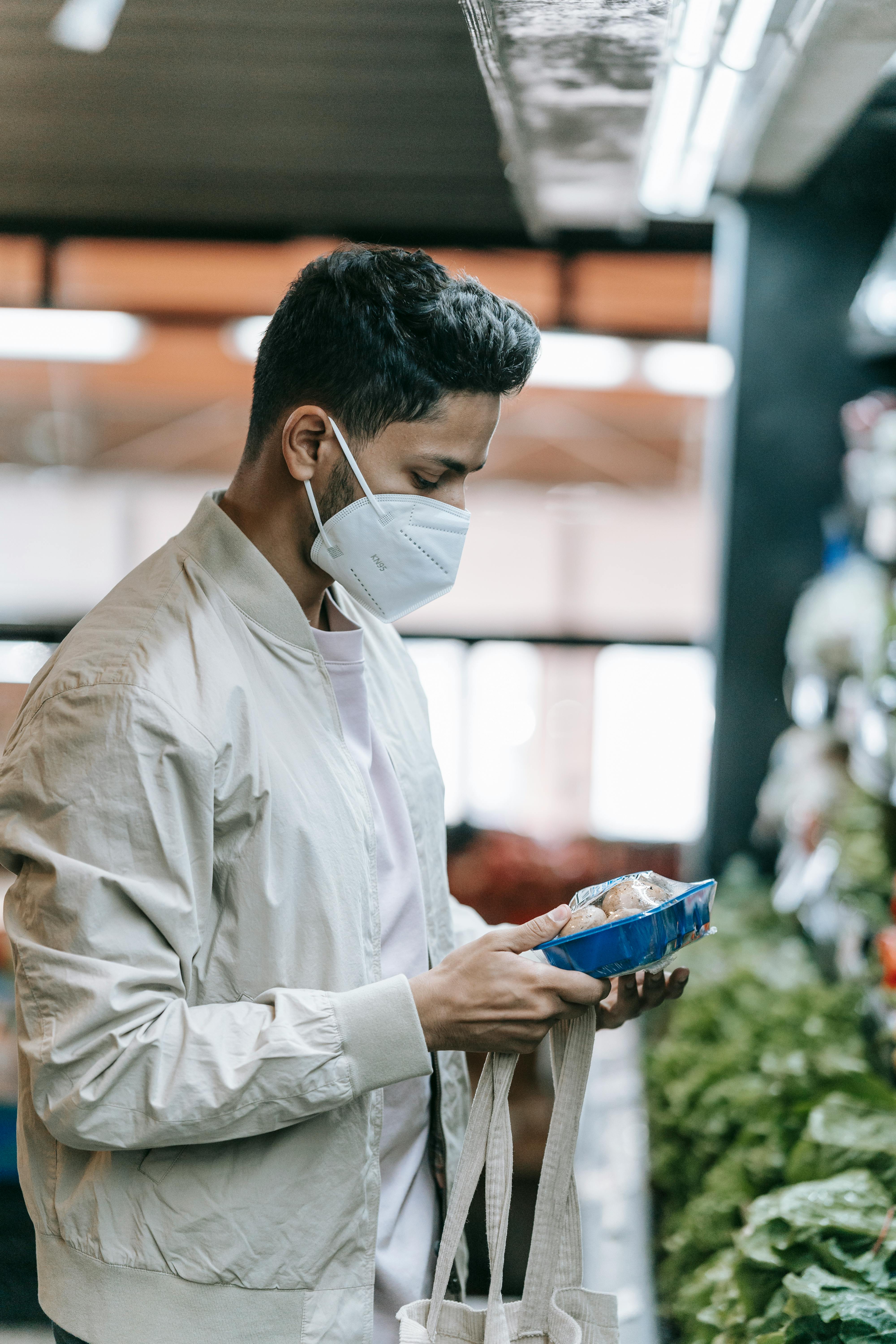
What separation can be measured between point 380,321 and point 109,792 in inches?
21.1

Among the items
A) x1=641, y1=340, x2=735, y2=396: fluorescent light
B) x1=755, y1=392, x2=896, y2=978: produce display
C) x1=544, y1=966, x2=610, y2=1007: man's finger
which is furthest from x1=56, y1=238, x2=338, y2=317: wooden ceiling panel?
x1=544, y1=966, x2=610, y2=1007: man's finger

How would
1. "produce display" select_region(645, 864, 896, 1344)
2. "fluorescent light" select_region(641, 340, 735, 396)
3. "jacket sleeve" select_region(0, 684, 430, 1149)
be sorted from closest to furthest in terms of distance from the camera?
1. "jacket sleeve" select_region(0, 684, 430, 1149)
2. "produce display" select_region(645, 864, 896, 1344)
3. "fluorescent light" select_region(641, 340, 735, 396)

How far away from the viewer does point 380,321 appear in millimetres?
1143

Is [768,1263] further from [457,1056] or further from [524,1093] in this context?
[524,1093]

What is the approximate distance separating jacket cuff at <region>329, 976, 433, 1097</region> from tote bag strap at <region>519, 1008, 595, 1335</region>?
16cm

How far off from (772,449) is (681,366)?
143 centimetres

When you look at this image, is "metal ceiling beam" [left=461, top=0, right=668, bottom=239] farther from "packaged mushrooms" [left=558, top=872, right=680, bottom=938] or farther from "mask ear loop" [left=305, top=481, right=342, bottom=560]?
"packaged mushrooms" [left=558, top=872, right=680, bottom=938]

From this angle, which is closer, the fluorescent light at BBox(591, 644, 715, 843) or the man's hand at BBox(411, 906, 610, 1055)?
the man's hand at BBox(411, 906, 610, 1055)

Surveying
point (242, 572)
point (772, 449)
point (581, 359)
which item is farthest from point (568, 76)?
point (581, 359)

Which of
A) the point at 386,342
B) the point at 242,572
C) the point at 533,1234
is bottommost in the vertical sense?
the point at 533,1234

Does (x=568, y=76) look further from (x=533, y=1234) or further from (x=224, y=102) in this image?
(x=533, y=1234)

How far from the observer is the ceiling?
1.22 meters

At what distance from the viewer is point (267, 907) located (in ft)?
3.58

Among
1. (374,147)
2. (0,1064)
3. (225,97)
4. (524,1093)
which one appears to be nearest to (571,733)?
(524,1093)
